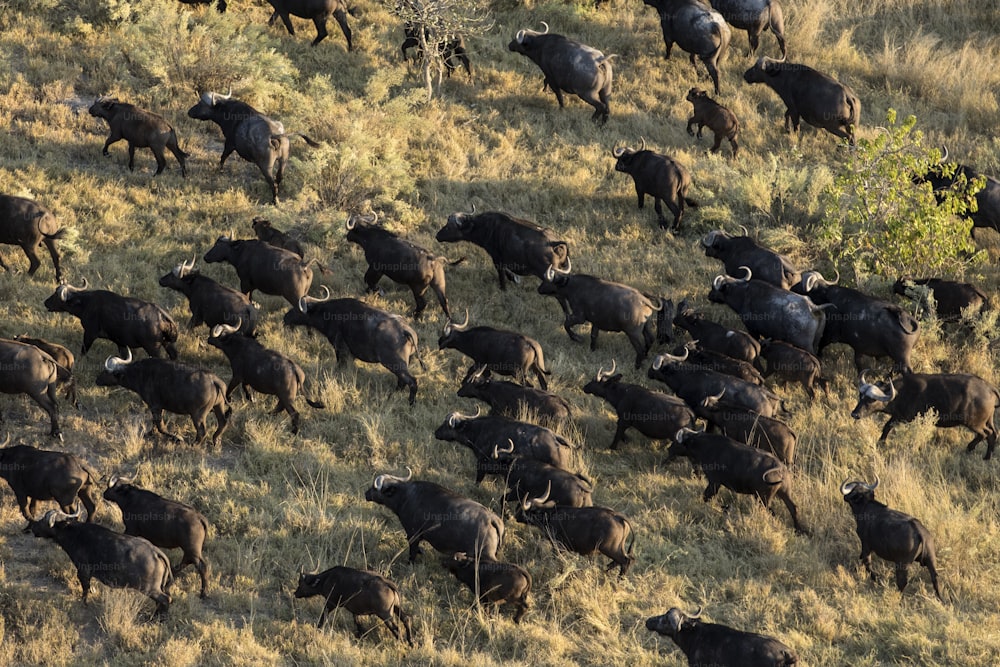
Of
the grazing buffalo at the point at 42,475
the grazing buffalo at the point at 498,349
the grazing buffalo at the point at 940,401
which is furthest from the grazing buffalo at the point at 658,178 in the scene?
the grazing buffalo at the point at 42,475

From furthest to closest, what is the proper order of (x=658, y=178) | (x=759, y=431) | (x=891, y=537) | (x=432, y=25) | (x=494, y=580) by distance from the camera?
(x=432, y=25) < (x=658, y=178) < (x=759, y=431) < (x=891, y=537) < (x=494, y=580)

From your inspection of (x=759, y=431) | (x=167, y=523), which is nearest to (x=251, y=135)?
(x=167, y=523)

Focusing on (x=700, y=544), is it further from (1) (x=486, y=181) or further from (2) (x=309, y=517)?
(1) (x=486, y=181)

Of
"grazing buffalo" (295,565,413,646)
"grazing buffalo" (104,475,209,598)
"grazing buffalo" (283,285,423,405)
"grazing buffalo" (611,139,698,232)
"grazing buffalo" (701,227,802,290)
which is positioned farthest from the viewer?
"grazing buffalo" (611,139,698,232)

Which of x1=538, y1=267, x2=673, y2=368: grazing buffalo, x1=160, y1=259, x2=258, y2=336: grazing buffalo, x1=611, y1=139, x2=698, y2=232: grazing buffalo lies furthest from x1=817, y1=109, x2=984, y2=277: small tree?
x1=160, y1=259, x2=258, y2=336: grazing buffalo

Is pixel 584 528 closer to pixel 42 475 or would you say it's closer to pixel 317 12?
pixel 42 475

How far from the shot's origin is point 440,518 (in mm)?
11805

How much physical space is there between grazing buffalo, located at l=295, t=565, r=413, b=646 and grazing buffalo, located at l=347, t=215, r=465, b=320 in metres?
5.28

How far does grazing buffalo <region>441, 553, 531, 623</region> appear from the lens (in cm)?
1124

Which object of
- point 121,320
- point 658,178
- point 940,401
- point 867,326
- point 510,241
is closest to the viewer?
point 940,401

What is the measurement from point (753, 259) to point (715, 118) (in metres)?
3.50

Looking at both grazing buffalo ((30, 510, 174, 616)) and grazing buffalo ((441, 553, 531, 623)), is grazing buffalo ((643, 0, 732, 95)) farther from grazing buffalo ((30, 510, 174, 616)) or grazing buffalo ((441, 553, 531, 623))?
grazing buffalo ((30, 510, 174, 616))

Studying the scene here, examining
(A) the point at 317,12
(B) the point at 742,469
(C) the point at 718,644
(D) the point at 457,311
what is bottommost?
(D) the point at 457,311

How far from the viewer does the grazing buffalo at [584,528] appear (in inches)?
464
